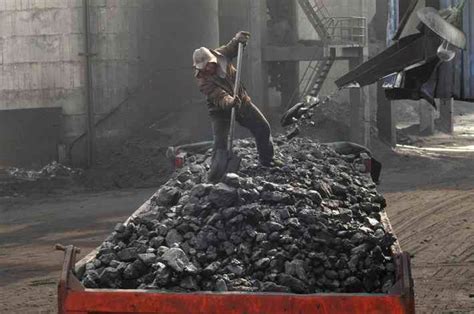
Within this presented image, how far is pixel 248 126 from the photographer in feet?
32.8

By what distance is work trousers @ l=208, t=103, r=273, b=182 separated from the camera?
948 cm

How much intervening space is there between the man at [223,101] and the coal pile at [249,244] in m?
1.53

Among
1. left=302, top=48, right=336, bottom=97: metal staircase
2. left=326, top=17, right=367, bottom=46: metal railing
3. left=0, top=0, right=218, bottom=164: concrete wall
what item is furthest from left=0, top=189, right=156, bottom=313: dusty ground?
left=326, top=17, right=367, bottom=46: metal railing

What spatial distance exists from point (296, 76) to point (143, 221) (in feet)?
86.4

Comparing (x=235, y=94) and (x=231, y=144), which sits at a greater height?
(x=235, y=94)

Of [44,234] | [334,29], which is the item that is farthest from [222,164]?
[334,29]

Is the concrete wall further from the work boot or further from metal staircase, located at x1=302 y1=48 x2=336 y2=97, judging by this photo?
the work boot

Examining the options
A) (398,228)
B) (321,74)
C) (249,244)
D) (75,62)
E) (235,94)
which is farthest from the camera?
(321,74)

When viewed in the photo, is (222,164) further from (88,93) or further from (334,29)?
(334,29)

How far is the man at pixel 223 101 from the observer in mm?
9078

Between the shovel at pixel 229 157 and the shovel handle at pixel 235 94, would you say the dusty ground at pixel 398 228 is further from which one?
the shovel handle at pixel 235 94

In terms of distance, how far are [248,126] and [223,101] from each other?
0.94 metres

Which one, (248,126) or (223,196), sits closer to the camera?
(223,196)

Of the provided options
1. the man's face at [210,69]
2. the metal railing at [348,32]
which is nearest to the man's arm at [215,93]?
the man's face at [210,69]
